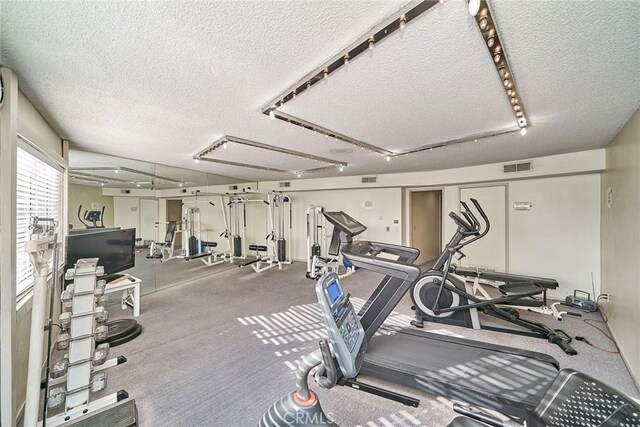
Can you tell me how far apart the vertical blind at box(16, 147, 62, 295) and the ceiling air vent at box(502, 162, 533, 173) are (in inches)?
248

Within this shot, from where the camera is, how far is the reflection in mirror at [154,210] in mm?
3760

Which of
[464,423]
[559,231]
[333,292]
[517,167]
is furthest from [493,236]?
[333,292]

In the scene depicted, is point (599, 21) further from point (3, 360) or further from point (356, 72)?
point (3, 360)

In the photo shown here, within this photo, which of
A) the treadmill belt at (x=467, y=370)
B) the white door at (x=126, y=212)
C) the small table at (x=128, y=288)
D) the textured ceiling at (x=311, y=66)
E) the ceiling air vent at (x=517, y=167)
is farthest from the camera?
the ceiling air vent at (x=517, y=167)

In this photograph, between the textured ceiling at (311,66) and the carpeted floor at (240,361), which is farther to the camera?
the carpeted floor at (240,361)

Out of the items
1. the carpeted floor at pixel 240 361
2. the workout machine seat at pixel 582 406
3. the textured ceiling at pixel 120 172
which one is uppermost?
the textured ceiling at pixel 120 172

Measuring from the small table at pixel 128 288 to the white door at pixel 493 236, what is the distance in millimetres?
6114

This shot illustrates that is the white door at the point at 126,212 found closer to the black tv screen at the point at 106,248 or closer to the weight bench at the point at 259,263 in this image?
the black tv screen at the point at 106,248

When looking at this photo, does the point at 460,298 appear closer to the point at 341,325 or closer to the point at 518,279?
the point at 518,279

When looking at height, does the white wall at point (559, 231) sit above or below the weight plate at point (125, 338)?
above

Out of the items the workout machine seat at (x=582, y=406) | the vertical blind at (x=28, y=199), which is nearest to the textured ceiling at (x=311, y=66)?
the vertical blind at (x=28, y=199)

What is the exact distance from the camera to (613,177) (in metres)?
3.04

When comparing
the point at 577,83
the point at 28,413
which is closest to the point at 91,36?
the point at 28,413

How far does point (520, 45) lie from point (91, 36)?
233cm
